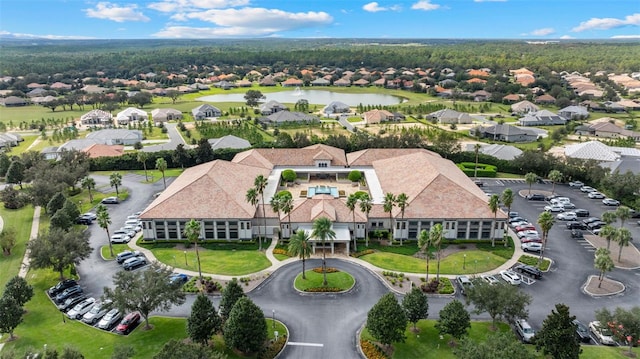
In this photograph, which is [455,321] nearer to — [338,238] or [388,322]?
[388,322]

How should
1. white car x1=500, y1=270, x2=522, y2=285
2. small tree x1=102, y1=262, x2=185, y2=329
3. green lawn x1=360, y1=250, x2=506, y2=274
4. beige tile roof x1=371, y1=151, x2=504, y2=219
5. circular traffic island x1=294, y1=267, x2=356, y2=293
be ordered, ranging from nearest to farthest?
1. small tree x1=102, y1=262, x2=185, y2=329
2. circular traffic island x1=294, y1=267, x2=356, y2=293
3. white car x1=500, y1=270, x2=522, y2=285
4. green lawn x1=360, y1=250, x2=506, y2=274
5. beige tile roof x1=371, y1=151, x2=504, y2=219

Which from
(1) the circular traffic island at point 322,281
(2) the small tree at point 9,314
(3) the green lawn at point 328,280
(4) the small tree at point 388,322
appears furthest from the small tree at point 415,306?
(2) the small tree at point 9,314

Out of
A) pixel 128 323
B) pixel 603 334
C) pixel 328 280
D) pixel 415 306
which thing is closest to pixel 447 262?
pixel 328 280

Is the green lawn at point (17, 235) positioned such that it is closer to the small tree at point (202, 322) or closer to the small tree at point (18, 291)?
the small tree at point (18, 291)

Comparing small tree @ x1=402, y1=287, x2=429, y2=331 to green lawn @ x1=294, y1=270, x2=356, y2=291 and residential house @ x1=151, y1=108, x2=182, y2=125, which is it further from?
residential house @ x1=151, y1=108, x2=182, y2=125

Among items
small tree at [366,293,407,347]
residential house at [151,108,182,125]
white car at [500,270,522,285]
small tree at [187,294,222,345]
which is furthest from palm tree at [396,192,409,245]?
residential house at [151,108,182,125]

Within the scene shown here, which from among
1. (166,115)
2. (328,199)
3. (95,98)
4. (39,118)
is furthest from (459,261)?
(95,98)
